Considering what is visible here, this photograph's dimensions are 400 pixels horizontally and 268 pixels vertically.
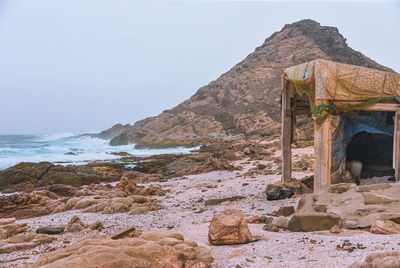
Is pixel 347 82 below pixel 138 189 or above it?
above

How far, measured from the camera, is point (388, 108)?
6.81 meters

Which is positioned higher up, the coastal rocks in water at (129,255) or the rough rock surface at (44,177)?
the coastal rocks in water at (129,255)

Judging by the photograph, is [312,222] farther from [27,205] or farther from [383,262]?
[27,205]

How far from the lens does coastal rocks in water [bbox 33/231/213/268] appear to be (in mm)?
3047

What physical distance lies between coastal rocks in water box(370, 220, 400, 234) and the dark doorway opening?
5.23 meters

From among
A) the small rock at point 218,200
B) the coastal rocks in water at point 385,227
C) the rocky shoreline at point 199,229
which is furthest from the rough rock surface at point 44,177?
the coastal rocks in water at point 385,227

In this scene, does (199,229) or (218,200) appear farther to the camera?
(218,200)

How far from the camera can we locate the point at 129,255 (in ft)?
10.9

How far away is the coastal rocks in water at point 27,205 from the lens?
9.36 m

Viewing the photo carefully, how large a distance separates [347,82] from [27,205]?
11.7 m

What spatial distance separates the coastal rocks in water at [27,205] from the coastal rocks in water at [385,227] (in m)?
9.84

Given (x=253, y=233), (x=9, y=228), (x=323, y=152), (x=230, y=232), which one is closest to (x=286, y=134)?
(x=323, y=152)

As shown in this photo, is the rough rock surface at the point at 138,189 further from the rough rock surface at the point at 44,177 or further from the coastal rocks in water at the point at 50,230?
the coastal rocks in water at the point at 50,230

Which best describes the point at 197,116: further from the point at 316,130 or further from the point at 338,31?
the point at 316,130
